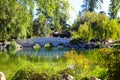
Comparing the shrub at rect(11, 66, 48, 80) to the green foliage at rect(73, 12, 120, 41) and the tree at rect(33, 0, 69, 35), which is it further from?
the green foliage at rect(73, 12, 120, 41)

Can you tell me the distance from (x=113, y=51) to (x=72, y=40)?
1753 inches

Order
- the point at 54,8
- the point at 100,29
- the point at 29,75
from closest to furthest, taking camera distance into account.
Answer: the point at 54,8
the point at 29,75
the point at 100,29

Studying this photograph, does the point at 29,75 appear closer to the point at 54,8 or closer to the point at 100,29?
the point at 54,8

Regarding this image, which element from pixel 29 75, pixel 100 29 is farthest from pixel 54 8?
pixel 100 29

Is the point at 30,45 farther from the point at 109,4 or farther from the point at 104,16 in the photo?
the point at 109,4

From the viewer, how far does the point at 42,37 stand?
58.6 meters

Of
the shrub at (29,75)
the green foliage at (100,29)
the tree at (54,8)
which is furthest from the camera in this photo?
the green foliage at (100,29)

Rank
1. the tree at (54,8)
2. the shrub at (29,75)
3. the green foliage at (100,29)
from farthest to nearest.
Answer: the green foliage at (100,29)
the shrub at (29,75)
the tree at (54,8)

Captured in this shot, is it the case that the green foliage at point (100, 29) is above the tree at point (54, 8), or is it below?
below

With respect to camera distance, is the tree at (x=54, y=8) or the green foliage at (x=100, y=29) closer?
the tree at (x=54, y=8)

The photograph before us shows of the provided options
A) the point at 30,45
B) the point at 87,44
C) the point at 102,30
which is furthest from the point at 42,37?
the point at 102,30

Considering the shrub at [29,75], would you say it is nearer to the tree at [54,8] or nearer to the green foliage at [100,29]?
the tree at [54,8]

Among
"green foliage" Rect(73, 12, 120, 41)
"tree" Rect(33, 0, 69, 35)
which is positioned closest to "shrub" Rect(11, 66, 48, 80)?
"tree" Rect(33, 0, 69, 35)

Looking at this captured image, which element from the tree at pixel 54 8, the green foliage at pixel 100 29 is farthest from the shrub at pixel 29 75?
the green foliage at pixel 100 29
